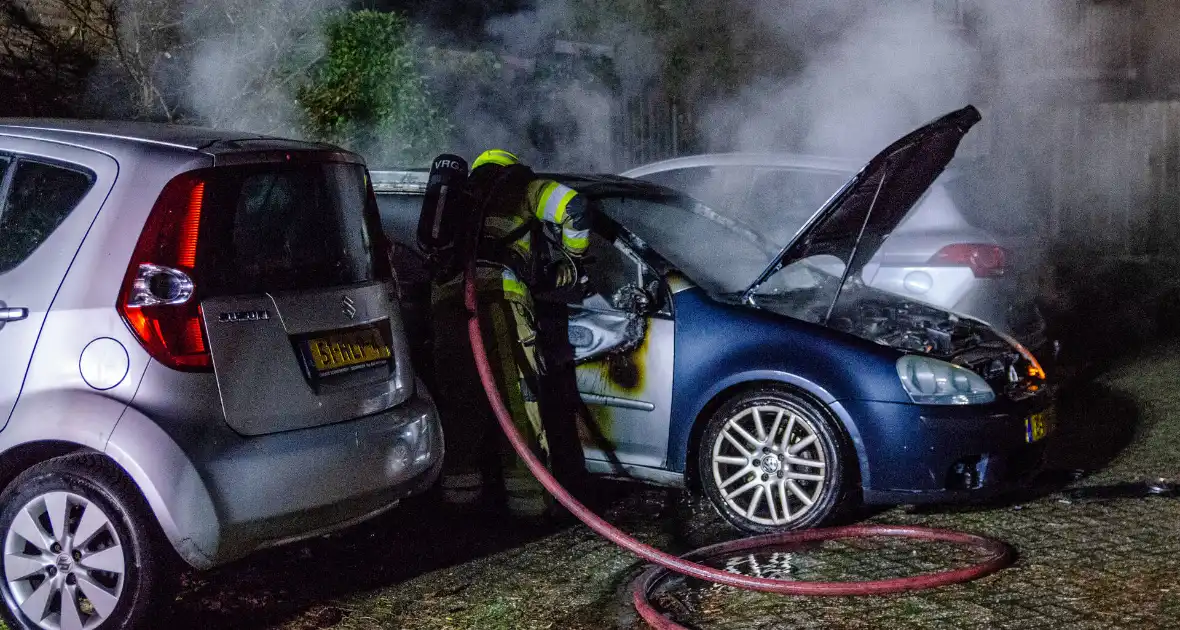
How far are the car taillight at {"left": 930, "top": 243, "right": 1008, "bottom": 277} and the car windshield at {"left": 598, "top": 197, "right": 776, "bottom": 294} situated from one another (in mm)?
1574

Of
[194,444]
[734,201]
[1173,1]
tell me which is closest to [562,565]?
[194,444]

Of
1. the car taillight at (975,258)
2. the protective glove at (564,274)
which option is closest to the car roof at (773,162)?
the car taillight at (975,258)

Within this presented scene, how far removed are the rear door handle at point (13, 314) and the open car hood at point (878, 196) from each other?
3085 millimetres

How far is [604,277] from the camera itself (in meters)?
5.56

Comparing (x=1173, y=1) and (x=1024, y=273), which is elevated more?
(x=1173, y=1)

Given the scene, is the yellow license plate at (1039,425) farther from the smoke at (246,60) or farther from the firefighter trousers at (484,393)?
the smoke at (246,60)

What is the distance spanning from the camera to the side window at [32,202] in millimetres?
3861

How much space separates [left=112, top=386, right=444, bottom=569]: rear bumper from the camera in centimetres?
364

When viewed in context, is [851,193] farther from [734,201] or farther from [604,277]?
[734,201]

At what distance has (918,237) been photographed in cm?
743

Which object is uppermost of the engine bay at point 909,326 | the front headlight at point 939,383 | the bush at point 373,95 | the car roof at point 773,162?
the bush at point 373,95

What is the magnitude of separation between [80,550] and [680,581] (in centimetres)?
→ 217

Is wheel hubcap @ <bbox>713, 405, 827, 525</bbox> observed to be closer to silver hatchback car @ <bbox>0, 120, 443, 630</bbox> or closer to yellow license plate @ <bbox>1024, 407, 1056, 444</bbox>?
yellow license plate @ <bbox>1024, 407, 1056, 444</bbox>

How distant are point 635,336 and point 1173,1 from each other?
40.6 feet
